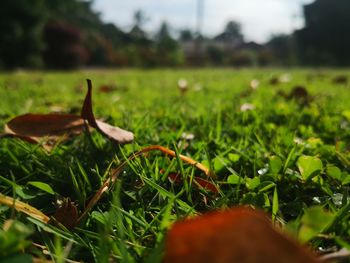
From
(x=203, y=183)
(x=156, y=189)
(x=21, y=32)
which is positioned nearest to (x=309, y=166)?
(x=203, y=183)

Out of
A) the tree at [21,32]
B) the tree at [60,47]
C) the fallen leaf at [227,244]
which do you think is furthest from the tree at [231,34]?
the fallen leaf at [227,244]

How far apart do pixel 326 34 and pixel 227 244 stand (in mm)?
39480

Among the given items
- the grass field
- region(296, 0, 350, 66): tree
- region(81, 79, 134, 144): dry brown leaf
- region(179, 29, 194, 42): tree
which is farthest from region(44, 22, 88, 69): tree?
region(179, 29, 194, 42): tree

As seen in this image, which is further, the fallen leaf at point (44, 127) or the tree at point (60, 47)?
the tree at point (60, 47)

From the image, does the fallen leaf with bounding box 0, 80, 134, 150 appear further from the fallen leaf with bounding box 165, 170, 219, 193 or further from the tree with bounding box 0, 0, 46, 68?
the tree with bounding box 0, 0, 46, 68

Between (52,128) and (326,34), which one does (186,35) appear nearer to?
(326,34)

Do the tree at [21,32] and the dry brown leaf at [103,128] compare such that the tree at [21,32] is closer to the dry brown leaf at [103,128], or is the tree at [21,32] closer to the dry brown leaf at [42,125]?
the dry brown leaf at [42,125]

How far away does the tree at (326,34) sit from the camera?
114ft

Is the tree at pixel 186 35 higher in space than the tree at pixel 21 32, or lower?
higher

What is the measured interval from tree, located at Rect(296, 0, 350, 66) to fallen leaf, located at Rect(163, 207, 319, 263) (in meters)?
36.7

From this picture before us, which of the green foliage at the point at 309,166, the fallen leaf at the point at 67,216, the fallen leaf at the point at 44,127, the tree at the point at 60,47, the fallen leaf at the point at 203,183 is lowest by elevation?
the fallen leaf at the point at 67,216

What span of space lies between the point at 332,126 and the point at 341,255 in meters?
1.06

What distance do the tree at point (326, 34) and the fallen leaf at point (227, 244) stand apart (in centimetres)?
3672

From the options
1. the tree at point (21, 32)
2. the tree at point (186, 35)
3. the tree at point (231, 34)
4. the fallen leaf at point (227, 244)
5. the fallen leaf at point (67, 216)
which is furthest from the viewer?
the tree at point (231, 34)
